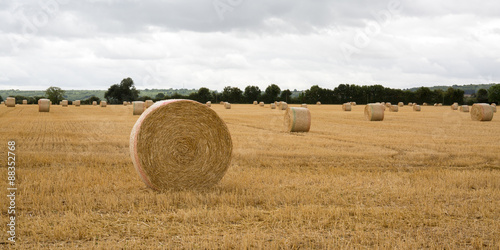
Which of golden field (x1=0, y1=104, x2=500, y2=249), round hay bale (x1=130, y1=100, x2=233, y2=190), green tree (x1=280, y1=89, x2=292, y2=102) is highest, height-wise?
green tree (x1=280, y1=89, x2=292, y2=102)

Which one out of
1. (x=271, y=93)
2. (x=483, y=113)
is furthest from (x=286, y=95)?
(x=483, y=113)

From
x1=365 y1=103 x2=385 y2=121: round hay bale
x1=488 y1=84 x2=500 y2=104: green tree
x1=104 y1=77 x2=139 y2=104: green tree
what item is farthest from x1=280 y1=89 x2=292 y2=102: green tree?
x1=365 y1=103 x2=385 y2=121: round hay bale

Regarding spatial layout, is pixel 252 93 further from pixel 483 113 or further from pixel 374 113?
pixel 483 113

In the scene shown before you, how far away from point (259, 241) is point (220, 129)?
372 centimetres

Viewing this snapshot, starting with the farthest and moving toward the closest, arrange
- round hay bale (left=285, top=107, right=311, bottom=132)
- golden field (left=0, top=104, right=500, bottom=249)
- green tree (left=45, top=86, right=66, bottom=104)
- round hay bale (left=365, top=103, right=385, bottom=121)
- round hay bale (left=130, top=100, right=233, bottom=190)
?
green tree (left=45, top=86, right=66, bottom=104) < round hay bale (left=365, top=103, right=385, bottom=121) < round hay bale (left=285, top=107, right=311, bottom=132) < round hay bale (left=130, top=100, right=233, bottom=190) < golden field (left=0, top=104, right=500, bottom=249)

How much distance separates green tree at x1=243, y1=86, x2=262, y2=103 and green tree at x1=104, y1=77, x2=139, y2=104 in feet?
68.3

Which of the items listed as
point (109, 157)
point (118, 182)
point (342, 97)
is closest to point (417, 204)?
point (118, 182)

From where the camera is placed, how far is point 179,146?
8195 millimetres

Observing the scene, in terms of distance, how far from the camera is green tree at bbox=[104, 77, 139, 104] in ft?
261

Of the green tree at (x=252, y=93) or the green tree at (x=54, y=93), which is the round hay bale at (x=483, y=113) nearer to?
the green tree at (x=252, y=93)

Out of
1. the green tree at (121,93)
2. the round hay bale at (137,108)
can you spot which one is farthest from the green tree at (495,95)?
the round hay bale at (137,108)

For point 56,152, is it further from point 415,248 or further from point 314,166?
point 415,248

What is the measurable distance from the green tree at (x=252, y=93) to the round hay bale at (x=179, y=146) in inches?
2549

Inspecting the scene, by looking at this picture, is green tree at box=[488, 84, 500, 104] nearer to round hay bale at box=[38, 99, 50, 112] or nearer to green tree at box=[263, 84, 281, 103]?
green tree at box=[263, 84, 281, 103]
